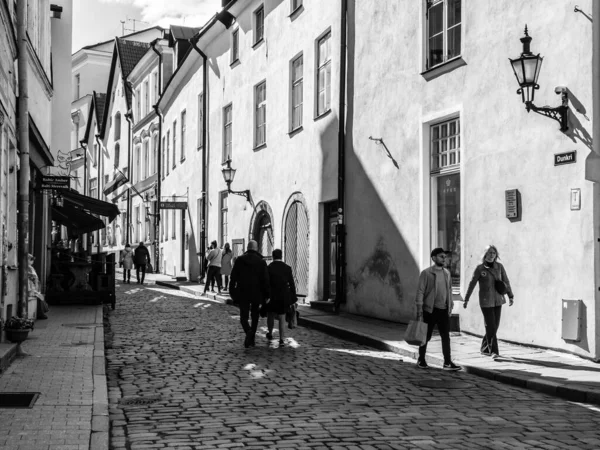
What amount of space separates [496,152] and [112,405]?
741cm

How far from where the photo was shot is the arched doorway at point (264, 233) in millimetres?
23859

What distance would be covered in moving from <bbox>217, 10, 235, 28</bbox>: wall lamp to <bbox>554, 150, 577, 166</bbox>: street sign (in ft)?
57.0

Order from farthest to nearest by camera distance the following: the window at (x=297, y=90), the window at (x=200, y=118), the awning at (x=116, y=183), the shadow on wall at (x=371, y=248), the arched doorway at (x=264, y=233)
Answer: the awning at (x=116, y=183)
the window at (x=200, y=118)
the arched doorway at (x=264, y=233)
the window at (x=297, y=90)
the shadow on wall at (x=371, y=248)

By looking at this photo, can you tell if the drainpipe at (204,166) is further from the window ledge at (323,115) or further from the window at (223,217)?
the window ledge at (323,115)

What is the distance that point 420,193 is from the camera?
49.5 ft

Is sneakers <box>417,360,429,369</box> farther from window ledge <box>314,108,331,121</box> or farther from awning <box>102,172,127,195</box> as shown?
awning <box>102,172,127,195</box>

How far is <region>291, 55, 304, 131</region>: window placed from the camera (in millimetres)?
21891

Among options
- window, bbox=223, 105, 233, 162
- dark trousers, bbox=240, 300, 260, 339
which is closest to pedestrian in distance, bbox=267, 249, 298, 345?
dark trousers, bbox=240, 300, 260, 339

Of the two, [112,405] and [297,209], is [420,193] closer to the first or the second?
[297,209]

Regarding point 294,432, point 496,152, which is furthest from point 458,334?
point 294,432

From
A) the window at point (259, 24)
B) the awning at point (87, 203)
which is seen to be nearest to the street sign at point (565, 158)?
the awning at point (87, 203)

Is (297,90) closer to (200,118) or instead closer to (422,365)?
(200,118)

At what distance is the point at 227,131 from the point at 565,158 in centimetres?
1817

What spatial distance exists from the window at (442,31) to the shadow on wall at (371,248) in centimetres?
206
